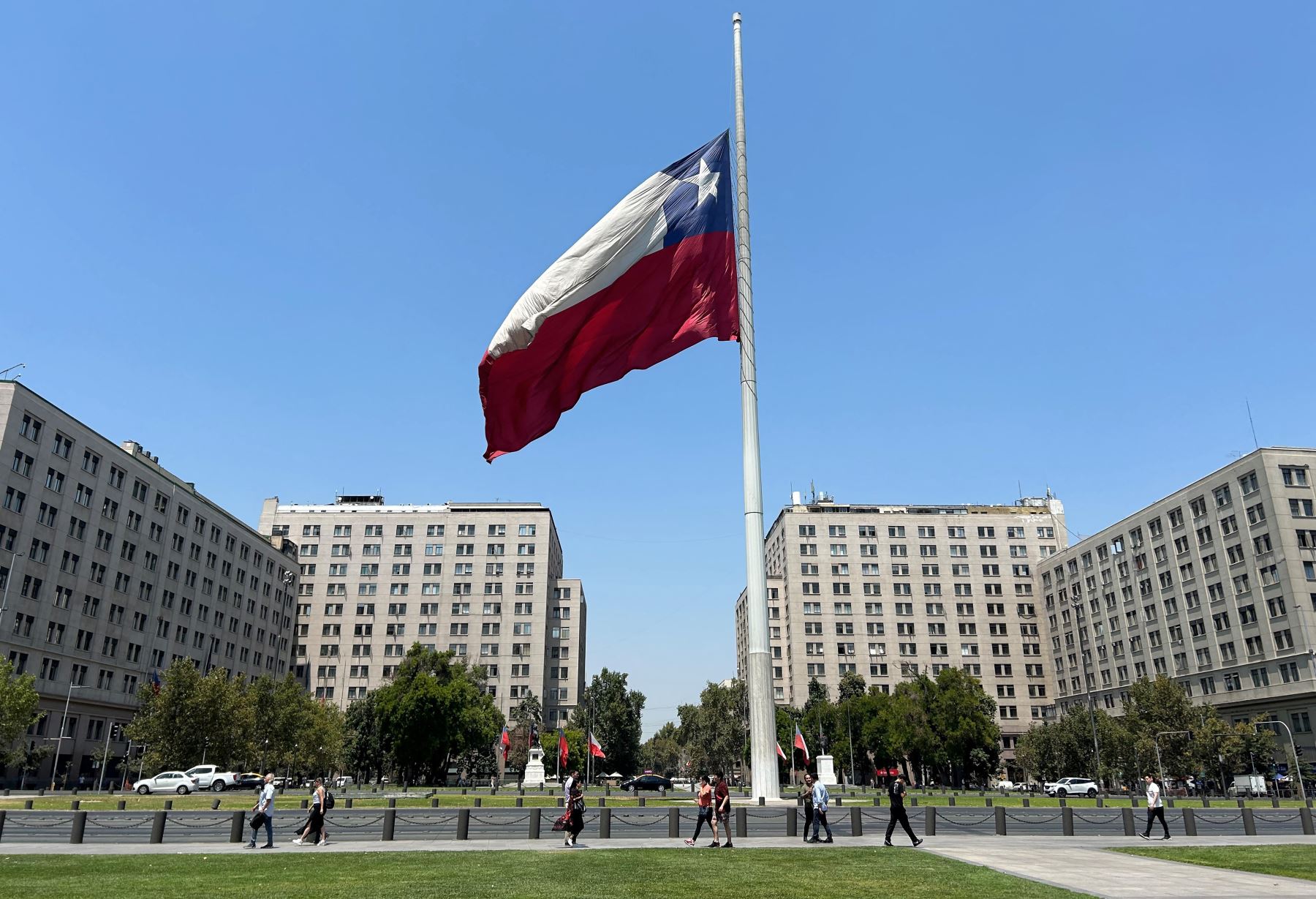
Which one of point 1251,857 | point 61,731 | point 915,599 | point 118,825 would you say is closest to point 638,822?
point 118,825

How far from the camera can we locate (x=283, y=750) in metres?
86.4

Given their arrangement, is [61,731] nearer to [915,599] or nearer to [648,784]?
[648,784]

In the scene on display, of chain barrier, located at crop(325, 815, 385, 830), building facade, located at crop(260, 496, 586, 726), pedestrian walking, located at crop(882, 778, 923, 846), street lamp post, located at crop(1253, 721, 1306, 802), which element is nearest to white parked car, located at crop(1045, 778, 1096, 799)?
street lamp post, located at crop(1253, 721, 1306, 802)

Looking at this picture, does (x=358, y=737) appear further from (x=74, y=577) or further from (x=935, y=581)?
(x=935, y=581)

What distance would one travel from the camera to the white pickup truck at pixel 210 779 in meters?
61.9

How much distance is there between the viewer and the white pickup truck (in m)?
61.9

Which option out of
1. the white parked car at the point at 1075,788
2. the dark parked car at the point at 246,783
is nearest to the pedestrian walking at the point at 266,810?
the dark parked car at the point at 246,783

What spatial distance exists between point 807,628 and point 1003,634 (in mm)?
32459

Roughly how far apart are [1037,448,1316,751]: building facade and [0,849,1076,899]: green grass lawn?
79.3 m

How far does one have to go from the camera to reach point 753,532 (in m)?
23.3

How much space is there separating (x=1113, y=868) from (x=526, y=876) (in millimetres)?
13316

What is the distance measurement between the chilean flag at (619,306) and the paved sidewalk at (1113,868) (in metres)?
14.7

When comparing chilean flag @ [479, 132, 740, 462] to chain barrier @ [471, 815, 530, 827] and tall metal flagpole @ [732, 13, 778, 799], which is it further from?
chain barrier @ [471, 815, 530, 827]

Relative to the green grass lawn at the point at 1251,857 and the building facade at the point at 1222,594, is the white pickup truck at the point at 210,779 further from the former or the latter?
the building facade at the point at 1222,594
